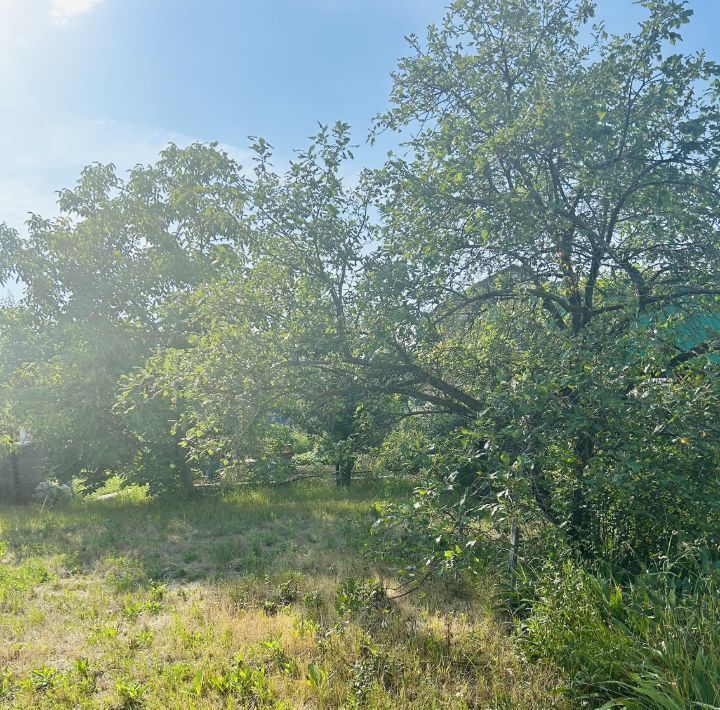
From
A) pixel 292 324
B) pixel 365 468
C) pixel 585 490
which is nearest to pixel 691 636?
pixel 585 490

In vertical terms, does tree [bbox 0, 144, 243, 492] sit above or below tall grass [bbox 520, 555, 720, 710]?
above

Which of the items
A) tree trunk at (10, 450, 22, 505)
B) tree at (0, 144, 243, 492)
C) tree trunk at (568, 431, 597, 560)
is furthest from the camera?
tree trunk at (10, 450, 22, 505)

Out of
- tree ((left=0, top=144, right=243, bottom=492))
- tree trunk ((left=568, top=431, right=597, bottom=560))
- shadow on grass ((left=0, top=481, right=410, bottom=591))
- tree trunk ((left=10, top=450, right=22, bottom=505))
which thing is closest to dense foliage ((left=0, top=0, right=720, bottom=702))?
tree trunk ((left=568, top=431, right=597, bottom=560))

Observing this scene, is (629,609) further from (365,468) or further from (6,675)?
(365,468)

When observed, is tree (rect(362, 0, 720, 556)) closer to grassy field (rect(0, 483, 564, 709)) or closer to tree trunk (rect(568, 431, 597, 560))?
tree trunk (rect(568, 431, 597, 560))

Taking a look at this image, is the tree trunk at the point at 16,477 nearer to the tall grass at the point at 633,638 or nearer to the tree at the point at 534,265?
the tree at the point at 534,265

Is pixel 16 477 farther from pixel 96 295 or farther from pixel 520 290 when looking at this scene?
pixel 520 290

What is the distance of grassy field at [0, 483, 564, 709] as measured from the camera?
14.3ft

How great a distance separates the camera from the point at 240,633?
5.45 metres

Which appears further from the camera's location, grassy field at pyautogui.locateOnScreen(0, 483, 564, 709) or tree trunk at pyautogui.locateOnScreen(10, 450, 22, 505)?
tree trunk at pyautogui.locateOnScreen(10, 450, 22, 505)

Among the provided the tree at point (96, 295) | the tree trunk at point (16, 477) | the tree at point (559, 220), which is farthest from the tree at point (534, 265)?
the tree trunk at point (16, 477)

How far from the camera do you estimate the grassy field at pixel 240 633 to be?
14.3 ft

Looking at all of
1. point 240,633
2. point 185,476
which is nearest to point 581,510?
point 240,633

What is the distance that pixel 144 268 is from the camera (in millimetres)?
14062
